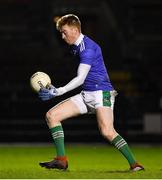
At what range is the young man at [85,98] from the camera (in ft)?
32.7

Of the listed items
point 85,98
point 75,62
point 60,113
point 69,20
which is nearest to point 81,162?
point 85,98

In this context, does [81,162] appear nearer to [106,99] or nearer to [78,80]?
[106,99]

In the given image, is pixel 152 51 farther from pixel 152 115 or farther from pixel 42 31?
Answer: pixel 152 115

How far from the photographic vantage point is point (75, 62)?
2709 cm

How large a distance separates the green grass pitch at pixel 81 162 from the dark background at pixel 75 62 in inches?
80.0

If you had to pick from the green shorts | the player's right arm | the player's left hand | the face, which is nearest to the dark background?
the green shorts

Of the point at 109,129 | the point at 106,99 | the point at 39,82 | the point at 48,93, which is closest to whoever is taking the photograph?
the point at 48,93

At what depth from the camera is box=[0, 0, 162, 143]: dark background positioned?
67.1ft

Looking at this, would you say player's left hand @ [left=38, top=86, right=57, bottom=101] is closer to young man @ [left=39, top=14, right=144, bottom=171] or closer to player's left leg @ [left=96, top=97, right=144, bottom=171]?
young man @ [left=39, top=14, right=144, bottom=171]

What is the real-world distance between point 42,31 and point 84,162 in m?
15.8

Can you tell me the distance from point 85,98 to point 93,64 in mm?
445

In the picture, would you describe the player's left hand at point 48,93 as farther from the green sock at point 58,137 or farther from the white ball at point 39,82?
the green sock at point 58,137

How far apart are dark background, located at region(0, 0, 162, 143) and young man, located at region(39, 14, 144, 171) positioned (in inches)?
367

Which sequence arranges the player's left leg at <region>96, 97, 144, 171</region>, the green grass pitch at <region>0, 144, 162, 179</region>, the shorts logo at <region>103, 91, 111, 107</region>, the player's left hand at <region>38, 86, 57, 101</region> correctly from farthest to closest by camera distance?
the shorts logo at <region>103, 91, 111, 107</region> < the player's left leg at <region>96, 97, 144, 171</region> < the player's left hand at <region>38, 86, 57, 101</region> < the green grass pitch at <region>0, 144, 162, 179</region>
